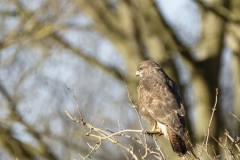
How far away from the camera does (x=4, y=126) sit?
11.0 m

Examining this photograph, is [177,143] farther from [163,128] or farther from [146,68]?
[146,68]

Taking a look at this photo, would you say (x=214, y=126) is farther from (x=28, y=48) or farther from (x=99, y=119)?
(x=28, y=48)

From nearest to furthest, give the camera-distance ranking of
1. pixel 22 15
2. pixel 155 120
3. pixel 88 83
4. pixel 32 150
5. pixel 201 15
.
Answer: pixel 155 120 < pixel 22 15 < pixel 32 150 < pixel 201 15 < pixel 88 83

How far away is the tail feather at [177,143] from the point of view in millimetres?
6098

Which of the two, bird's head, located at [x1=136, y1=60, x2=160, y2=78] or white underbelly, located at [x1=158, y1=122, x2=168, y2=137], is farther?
bird's head, located at [x1=136, y1=60, x2=160, y2=78]

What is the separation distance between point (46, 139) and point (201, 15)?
3.87m

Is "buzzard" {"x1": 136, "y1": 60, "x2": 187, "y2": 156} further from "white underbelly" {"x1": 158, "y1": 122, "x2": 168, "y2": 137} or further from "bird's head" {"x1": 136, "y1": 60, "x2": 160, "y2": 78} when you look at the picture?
"bird's head" {"x1": 136, "y1": 60, "x2": 160, "y2": 78}

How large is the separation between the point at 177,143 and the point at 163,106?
737mm

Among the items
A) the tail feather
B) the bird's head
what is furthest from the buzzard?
the bird's head

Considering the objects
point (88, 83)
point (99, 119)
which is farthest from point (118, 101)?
point (99, 119)

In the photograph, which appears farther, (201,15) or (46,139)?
(201,15)

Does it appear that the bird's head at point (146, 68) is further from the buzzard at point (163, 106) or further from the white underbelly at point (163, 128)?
the white underbelly at point (163, 128)

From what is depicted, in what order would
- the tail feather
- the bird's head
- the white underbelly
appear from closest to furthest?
the tail feather, the white underbelly, the bird's head

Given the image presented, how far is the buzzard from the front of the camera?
6645 mm
